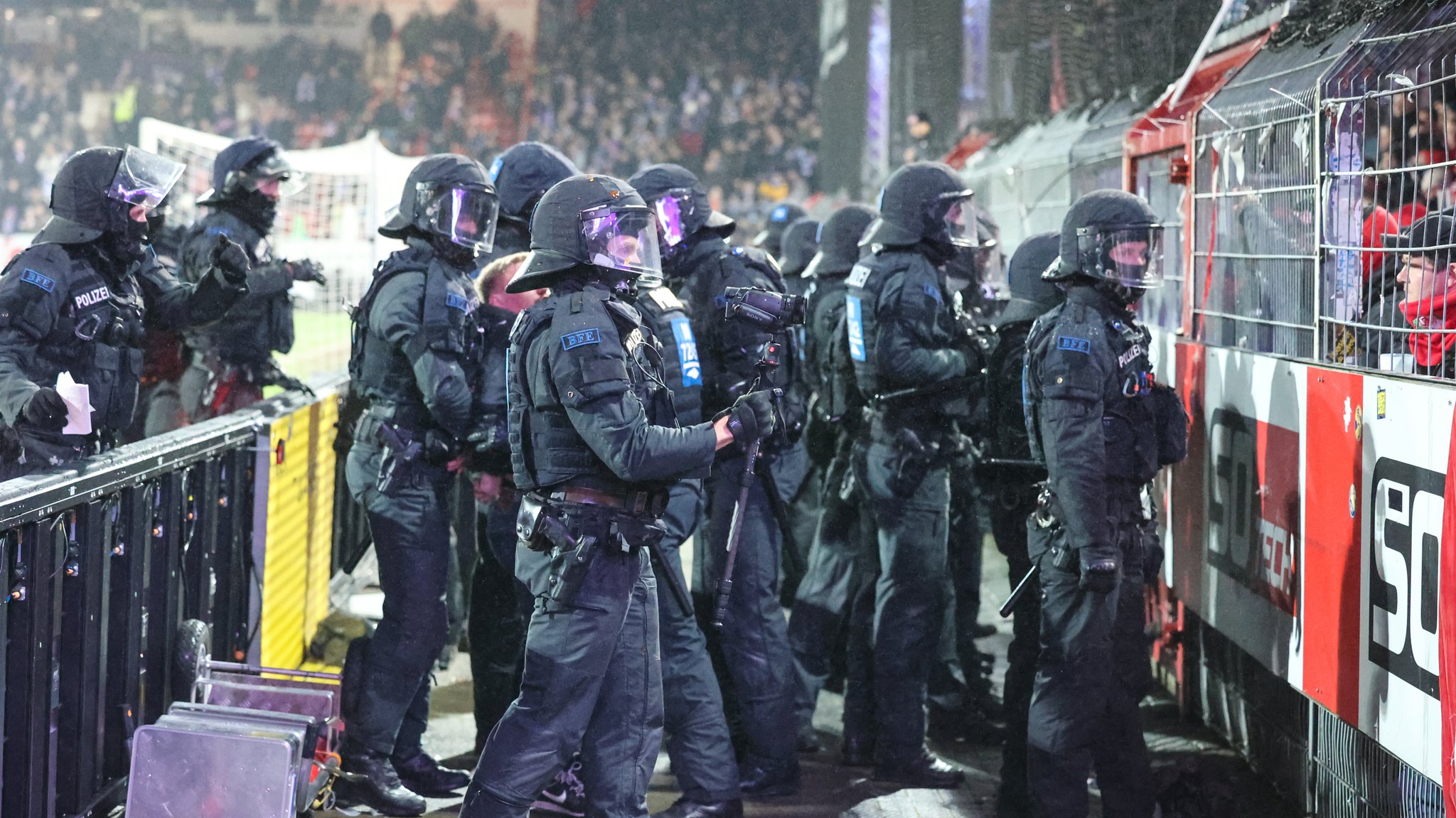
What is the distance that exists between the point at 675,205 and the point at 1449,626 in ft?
9.04

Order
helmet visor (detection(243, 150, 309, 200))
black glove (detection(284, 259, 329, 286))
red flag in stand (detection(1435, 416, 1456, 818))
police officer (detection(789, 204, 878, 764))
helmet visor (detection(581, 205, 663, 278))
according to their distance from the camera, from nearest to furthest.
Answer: red flag in stand (detection(1435, 416, 1456, 818))
helmet visor (detection(581, 205, 663, 278))
police officer (detection(789, 204, 878, 764))
black glove (detection(284, 259, 329, 286))
helmet visor (detection(243, 150, 309, 200))

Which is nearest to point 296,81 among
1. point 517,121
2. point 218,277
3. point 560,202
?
point 517,121

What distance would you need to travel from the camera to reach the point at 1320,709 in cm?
462

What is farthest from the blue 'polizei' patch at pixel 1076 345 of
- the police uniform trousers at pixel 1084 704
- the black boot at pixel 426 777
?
the black boot at pixel 426 777

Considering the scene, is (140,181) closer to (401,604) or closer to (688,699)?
(401,604)

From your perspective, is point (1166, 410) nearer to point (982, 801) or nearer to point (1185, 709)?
point (982, 801)

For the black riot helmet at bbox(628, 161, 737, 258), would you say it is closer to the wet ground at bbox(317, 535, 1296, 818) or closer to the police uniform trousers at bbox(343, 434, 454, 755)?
the police uniform trousers at bbox(343, 434, 454, 755)

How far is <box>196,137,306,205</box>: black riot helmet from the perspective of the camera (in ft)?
21.9

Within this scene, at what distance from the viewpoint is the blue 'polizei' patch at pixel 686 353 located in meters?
4.41

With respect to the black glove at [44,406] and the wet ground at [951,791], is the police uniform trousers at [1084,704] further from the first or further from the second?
the black glove at [44,406]

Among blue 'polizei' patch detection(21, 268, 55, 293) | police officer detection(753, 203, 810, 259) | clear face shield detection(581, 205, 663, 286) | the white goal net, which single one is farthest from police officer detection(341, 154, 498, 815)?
the white goal net

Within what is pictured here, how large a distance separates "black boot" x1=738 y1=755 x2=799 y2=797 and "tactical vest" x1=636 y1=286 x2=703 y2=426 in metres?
1.42

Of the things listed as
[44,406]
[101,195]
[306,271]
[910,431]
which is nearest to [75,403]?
[44,406]

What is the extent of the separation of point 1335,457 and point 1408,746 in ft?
2.63
